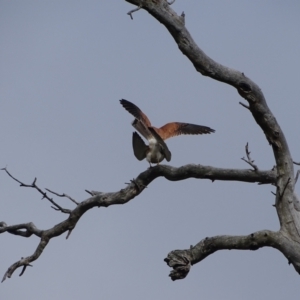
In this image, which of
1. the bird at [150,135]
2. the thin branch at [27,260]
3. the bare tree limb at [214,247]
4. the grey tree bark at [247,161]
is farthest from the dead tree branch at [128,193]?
the bare tree limb at [214,247]

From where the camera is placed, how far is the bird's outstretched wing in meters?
8.57

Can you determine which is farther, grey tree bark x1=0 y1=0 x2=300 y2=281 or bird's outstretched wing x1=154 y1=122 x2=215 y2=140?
bird's outstretched wing x1=154 y1=122 x2=215 y2=140

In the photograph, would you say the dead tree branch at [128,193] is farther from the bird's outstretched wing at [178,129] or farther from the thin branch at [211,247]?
the bird's outstretched wing at [178,129]

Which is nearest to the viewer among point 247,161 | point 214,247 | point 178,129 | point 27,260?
point 214,247

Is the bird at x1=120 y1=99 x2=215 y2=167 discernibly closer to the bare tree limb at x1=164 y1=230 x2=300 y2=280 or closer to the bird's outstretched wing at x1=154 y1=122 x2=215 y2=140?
the bird's outstretched wing at x1=154 y1=122 x2=215 y2=140

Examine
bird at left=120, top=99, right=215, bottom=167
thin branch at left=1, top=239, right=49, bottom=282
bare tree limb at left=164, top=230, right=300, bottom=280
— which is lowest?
bare tree limb at left=164, top=230, right=300, bottom=280

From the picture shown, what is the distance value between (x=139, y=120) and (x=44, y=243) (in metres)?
1.95

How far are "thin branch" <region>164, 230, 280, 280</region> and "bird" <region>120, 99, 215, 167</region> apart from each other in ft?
6.26

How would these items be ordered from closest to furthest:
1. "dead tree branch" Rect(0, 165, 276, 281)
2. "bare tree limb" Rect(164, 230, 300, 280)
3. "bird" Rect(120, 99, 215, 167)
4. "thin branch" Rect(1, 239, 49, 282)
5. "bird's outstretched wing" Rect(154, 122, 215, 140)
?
"bare tree limb" Rect(164, 230, 300, 280) → "dead tree branch" Rect(0, 165, 276, 281) → "thin branch" Rect(1, 239, 49, 282) → "bird" Rect(120, 99, 215, 167) → "bird's outstretched wing" Rect(154, 122, 215, 140)

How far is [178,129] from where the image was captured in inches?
350

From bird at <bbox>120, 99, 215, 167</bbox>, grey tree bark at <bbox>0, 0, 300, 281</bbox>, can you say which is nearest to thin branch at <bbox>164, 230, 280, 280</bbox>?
grey tree bark at <bbox>0, 0, 300, 281</bbox>

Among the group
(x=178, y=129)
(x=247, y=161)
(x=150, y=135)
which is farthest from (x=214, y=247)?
(x=178, y=129)

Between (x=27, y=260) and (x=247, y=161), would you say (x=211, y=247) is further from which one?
(x=27, y=260)

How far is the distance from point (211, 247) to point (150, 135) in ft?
7.61
